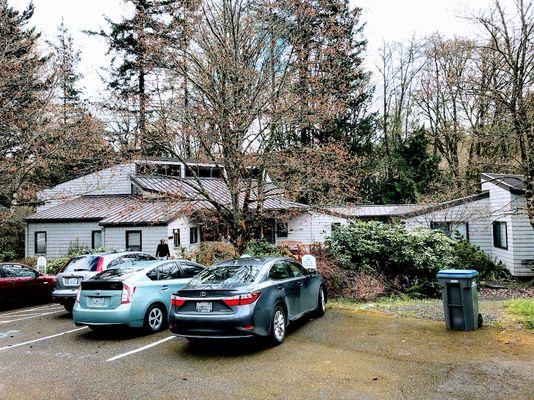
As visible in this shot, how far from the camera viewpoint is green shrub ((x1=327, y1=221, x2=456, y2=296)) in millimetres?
12922

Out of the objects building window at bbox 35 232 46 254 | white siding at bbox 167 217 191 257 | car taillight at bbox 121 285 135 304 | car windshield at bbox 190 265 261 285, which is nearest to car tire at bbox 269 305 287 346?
car windshield at bbox 190 265 261 285

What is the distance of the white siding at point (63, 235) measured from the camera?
2462cm

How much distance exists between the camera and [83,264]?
11.5 m

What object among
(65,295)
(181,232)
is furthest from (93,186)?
(65,295)

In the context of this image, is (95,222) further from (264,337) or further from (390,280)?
(264,337)

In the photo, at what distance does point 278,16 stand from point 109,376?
12.3m

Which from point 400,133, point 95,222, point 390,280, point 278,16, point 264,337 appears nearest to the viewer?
point 264,337

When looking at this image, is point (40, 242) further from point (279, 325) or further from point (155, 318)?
point (279, 325)

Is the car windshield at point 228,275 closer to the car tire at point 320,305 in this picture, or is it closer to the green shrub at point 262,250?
the car tire at point 320,305

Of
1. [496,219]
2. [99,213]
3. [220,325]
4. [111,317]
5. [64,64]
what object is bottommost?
[111,317]

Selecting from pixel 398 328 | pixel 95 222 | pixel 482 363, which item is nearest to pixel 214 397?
pixel 482 363

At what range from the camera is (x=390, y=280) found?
13164 mm

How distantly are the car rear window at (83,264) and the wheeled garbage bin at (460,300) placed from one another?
8849 millimetres

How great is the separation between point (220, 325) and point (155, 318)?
105 inches
